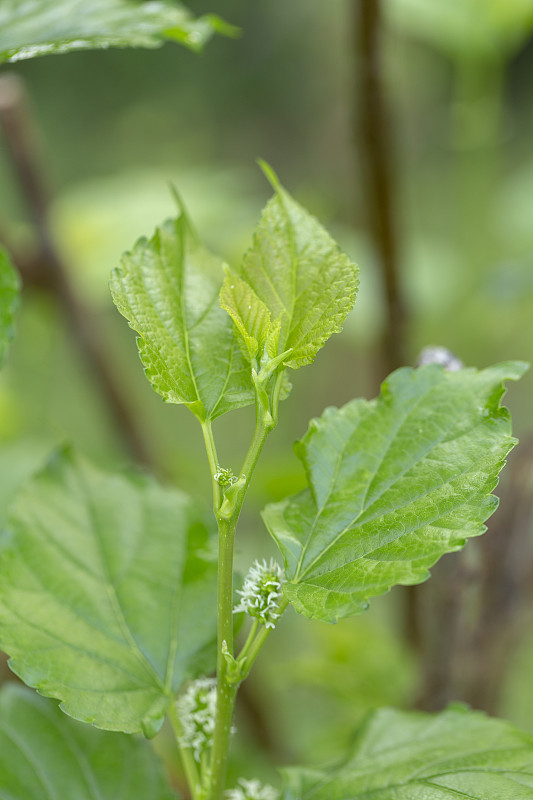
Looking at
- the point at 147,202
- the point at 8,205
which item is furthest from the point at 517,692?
the point at 8,205

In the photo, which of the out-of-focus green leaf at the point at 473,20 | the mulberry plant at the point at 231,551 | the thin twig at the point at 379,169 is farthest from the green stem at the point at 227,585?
the out-of-focus green leaf at the point at 473,20

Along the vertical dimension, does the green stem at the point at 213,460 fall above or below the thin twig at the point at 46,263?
below

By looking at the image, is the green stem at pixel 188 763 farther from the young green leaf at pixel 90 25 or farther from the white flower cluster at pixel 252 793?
the young green leaf at pixel 90 25

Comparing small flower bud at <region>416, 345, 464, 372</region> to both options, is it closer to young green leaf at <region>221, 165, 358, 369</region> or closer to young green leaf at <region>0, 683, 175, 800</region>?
young green leaf at <region>221, 165, 358, 369</region>

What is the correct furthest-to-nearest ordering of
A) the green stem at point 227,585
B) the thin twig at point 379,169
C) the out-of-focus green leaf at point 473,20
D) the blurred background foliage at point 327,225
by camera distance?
the out-of-focus green leaf at point 473,20, the blurred background foliage at point 327,225, the thin twig at point 379,169, the green stem at point 227,585

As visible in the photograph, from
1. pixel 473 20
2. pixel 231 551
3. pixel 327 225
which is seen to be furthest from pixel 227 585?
pixel 327 225

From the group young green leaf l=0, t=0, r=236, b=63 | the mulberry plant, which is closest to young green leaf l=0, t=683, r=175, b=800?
the mulberry plant

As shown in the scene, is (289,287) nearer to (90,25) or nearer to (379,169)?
(90,25)

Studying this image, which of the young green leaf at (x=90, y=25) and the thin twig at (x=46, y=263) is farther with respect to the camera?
the thin twig at (x=46, y=263)
